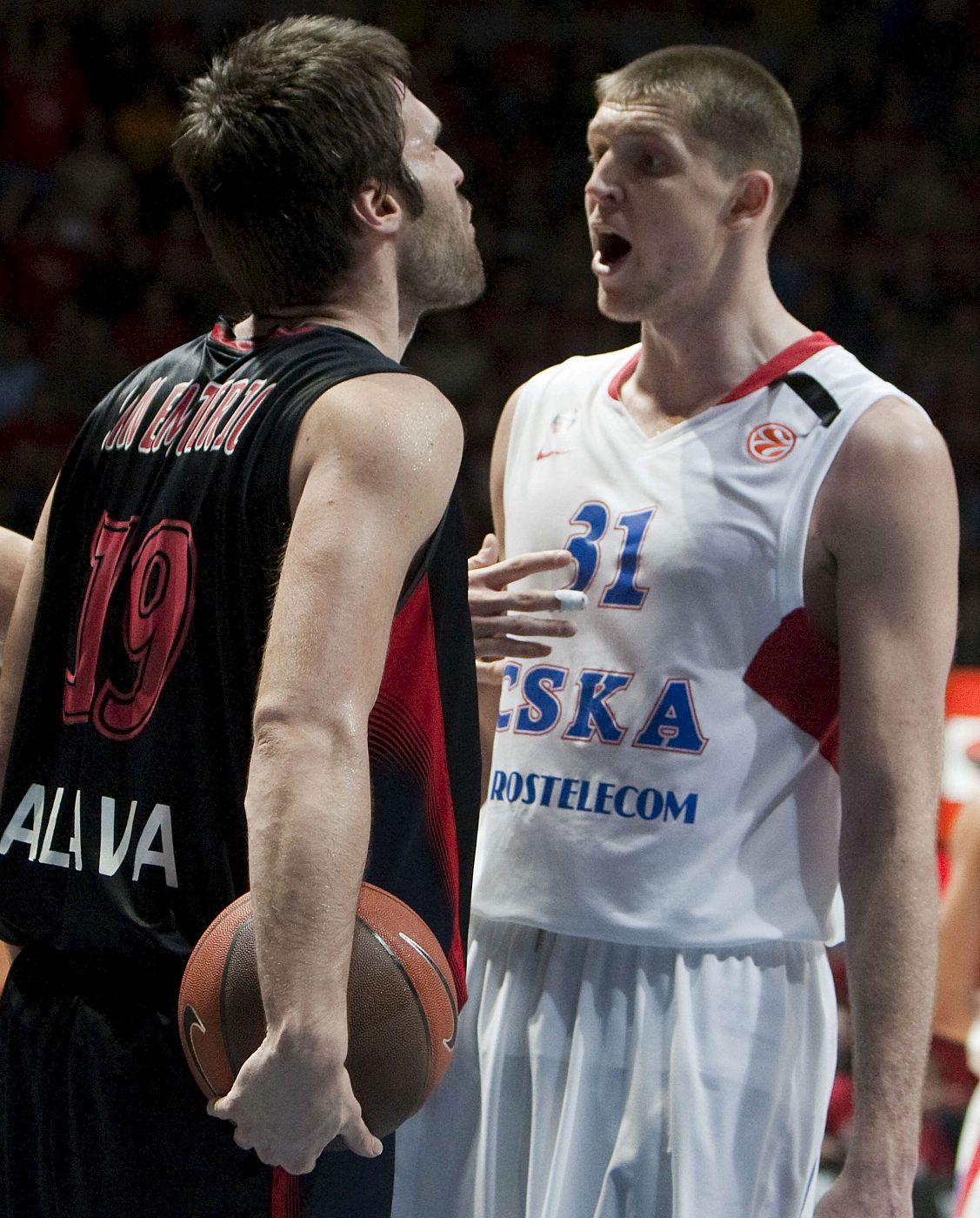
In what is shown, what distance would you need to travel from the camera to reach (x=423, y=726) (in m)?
2.14

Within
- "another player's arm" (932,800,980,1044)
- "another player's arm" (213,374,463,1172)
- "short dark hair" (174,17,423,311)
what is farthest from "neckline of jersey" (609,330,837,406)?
"another player's arm" (932,800,980,1044)

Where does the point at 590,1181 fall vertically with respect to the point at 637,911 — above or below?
below

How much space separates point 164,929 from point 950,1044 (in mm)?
4463

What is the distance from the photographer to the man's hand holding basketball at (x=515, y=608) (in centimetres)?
253

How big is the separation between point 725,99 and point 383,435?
4.55 feet

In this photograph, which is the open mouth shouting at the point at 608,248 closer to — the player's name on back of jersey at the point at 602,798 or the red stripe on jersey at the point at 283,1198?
the player's name on back of jersey at the point at 602,798

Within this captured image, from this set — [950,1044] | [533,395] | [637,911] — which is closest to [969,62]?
[950,1044]

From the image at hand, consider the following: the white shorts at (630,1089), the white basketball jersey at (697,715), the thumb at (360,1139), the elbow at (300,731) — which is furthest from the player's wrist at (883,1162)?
the elbow at (300,731)

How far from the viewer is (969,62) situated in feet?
34.8

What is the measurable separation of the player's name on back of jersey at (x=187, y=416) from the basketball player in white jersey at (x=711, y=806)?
60 centimetres

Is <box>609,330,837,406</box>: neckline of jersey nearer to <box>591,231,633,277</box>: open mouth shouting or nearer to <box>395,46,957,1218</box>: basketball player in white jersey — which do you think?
<box>395,46,957,1218</box>: basketball player in white jersey

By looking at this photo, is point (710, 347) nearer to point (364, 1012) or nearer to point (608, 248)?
point (608, 248)

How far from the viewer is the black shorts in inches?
78.5

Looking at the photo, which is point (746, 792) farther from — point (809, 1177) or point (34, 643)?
point (34, 643)
